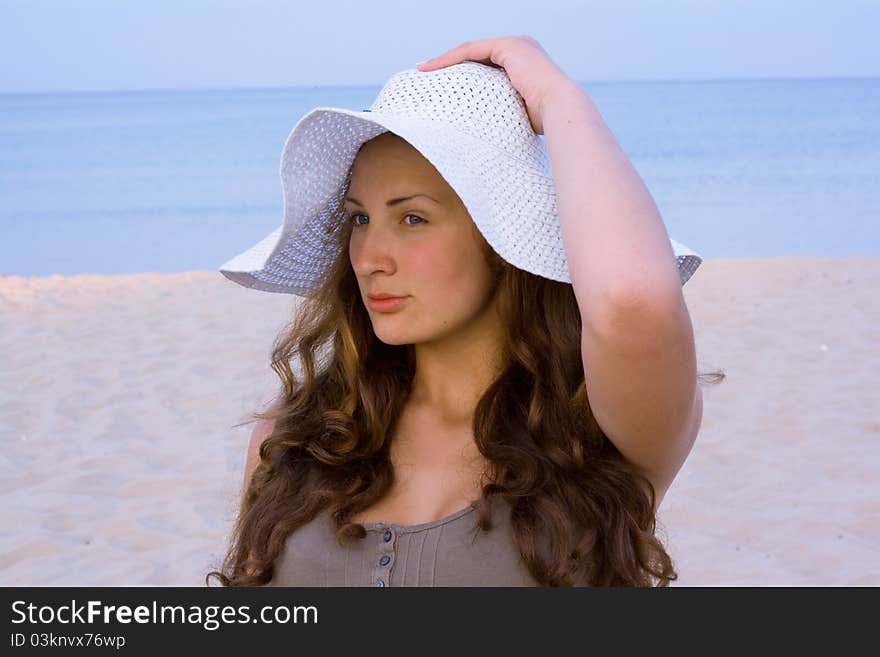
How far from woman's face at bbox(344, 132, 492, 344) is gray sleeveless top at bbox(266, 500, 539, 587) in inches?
14.0

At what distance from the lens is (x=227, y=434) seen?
579 centimetres

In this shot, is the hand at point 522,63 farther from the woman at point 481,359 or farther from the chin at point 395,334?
the chin at point 395,334

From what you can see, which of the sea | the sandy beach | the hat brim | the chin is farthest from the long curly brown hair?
the sea

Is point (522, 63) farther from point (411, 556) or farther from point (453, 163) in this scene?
point (411, 556)

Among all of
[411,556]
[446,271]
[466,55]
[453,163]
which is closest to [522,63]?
[466,55]

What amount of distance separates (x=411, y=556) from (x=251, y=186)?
21.1 meters

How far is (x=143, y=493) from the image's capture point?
4.99m

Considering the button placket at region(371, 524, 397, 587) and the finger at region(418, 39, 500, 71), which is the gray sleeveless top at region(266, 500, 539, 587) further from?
the finger at region(418, 39, 500, 71)

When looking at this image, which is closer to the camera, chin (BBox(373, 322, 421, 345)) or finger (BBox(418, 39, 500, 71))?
chin (BBox(373, 322, 421, 345))

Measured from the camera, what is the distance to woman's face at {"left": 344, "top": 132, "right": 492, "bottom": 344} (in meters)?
2.17

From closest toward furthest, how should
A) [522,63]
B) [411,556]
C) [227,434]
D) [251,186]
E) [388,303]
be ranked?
[411,556] < [388,303] < [522,63] < [227,434] < [251,186]

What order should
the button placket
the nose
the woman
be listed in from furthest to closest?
the nose → the button placket → the woman

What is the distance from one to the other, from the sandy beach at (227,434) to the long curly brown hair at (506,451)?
816 millimetres
